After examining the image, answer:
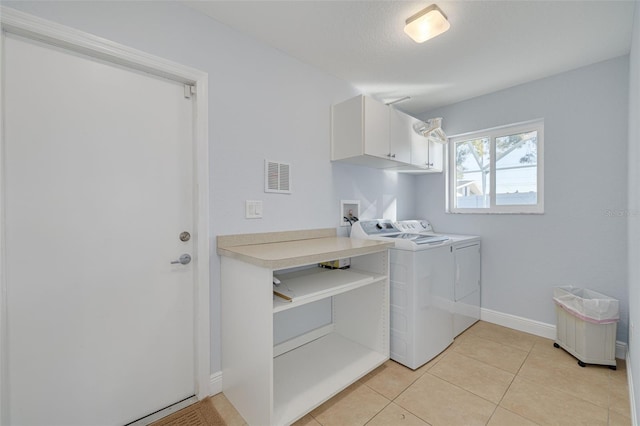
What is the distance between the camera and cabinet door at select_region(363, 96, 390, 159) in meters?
2.16

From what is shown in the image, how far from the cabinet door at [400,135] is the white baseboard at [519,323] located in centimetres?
189

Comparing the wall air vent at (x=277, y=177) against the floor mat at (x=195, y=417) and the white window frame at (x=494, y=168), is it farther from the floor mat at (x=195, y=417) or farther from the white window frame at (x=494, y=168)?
the white window frame at (x=494, y=168)

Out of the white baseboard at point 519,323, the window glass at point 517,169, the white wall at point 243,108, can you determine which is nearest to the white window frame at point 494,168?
the window glass at point 517,169

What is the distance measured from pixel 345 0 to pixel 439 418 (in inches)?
99.0

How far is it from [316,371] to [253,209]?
1198 mm

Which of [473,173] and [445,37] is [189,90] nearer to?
[445,37]

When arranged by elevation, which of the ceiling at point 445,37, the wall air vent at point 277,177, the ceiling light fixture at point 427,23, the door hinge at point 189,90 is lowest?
the wall air vent at point 277,177

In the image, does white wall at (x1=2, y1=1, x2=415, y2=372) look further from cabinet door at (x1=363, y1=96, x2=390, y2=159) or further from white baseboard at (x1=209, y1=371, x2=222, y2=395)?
cabinet door at (x1=363, y1=96, x2=390, y2=159)

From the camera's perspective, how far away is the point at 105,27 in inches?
52.3

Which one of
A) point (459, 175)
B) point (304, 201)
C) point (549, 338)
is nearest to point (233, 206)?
point (304, 201)

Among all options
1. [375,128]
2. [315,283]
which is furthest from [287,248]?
[375,128]

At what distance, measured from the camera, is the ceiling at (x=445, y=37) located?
62.3 inches

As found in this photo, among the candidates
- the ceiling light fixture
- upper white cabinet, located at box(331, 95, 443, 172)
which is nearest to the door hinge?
upper white cabinet, located at box(331, 95, 443, 172)

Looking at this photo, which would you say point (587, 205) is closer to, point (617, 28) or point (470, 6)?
point (617, 28)
